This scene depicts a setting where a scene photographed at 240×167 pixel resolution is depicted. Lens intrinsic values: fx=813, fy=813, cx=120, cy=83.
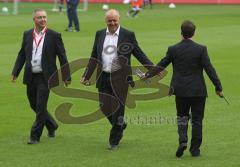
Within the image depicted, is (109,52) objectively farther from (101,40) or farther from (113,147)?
(113,147)

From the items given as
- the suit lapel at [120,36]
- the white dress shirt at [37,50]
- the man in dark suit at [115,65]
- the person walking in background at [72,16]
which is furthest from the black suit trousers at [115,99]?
the person walking in background at [72,16]

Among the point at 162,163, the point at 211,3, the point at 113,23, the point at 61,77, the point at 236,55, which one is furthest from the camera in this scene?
the point at 211,3

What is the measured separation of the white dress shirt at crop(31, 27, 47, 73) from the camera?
12.7 metres

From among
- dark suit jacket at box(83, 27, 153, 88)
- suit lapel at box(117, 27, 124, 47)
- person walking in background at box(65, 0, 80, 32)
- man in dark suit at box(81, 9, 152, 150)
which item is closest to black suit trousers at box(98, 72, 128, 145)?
man in dark suit at box(81, 9, 152, 150)

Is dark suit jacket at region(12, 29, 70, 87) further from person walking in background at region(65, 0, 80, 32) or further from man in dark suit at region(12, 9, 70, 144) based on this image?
person walking in background at region(65, 0, 80, 32)

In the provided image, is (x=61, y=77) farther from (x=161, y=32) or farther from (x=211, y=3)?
(x=211, y=3)

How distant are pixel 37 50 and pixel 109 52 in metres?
1.24

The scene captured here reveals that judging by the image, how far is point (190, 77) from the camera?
37.2 ft

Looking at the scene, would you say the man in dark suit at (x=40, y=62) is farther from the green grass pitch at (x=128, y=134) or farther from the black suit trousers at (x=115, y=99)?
the black suit trousers at (x=115, y=99)

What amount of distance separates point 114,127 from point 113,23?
1.57 m

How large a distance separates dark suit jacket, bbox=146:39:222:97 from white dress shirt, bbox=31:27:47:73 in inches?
94.0

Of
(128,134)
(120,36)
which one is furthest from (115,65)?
(128,134)

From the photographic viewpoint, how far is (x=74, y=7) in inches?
1452

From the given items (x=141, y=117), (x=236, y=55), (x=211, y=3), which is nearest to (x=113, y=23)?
(x=141, y=117)
